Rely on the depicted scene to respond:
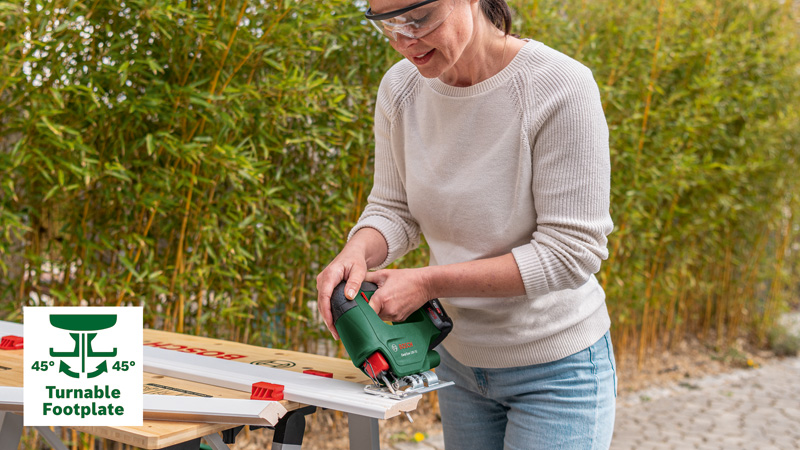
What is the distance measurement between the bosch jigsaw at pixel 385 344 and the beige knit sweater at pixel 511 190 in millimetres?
137

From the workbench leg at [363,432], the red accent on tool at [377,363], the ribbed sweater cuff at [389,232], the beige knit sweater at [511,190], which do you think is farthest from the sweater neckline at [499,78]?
the workbench leg at [363,432]

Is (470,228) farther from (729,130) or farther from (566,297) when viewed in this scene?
(729,130)

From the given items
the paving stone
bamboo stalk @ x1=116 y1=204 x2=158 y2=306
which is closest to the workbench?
bamboo stalk @ x1=116 y1=204 x2=158 y2=306

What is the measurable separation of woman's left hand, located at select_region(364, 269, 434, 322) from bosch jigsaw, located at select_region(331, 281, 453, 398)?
0.02m

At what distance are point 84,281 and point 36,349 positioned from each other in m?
1.42

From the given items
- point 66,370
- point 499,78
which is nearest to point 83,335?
point 66,370

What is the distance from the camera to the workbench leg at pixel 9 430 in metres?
1.47

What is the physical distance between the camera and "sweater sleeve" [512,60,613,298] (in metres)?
1.14

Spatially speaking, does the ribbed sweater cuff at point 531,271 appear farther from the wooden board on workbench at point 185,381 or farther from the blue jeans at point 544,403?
the wooden board on workbench at point 185,381

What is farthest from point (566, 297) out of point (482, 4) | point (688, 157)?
point (688, 157)

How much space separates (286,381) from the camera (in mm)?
1243

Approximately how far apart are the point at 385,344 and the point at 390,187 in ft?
1.39

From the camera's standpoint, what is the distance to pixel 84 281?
245cm

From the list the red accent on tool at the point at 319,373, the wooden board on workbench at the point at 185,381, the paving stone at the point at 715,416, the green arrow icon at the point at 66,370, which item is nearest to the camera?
the wooden board on workbench at the point at 185,381
